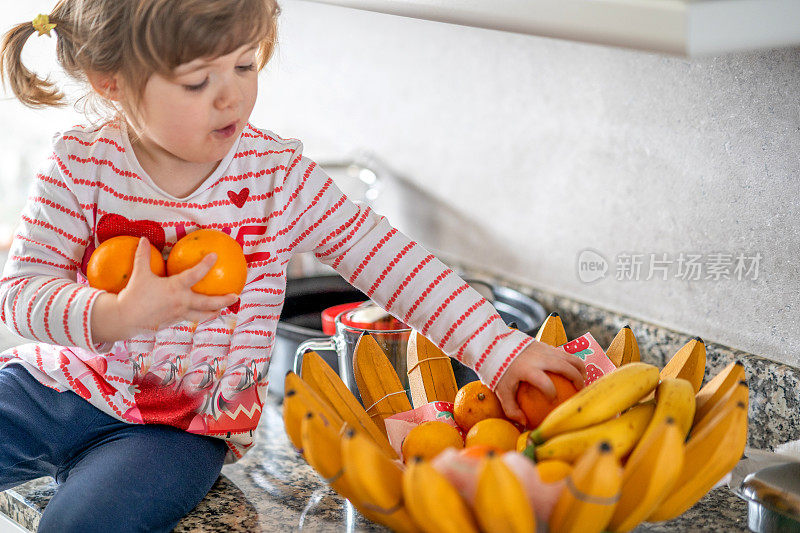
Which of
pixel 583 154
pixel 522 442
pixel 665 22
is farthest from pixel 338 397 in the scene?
pixel 583 154

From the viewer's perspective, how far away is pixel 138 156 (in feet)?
2.87

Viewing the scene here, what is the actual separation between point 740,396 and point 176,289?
0.49 metres

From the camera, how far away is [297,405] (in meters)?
0.69

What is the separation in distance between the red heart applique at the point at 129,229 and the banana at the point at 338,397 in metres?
0.20

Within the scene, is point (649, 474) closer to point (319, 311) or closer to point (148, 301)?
point (148, 301)

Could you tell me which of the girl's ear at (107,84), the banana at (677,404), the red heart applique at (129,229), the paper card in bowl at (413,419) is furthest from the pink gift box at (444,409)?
the girl's ear at (107,84)

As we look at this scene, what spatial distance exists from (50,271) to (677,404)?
610mm

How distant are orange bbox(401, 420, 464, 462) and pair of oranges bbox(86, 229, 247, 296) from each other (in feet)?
0.72

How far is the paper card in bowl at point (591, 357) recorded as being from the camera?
2.65 feet

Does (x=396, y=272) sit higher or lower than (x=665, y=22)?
lower

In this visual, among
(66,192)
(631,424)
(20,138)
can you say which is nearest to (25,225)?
(66,192)

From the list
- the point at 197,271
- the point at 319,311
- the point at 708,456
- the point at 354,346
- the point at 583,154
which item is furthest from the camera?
the point at 319,311

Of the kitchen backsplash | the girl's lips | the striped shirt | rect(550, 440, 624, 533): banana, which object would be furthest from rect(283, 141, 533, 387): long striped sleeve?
the kitchen backsplash

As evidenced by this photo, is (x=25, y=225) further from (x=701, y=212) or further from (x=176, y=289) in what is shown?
(x=701, y=212)
